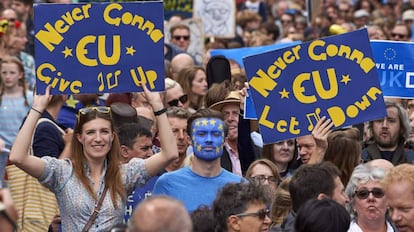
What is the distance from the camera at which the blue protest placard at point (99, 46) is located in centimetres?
966

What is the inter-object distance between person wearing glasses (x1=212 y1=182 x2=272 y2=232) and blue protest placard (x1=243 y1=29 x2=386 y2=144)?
212 centimetres

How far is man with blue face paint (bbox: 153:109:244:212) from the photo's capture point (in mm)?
9141

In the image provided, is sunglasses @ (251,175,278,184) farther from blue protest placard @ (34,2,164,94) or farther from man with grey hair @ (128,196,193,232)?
man with grey hair @ (128,196,193,232)

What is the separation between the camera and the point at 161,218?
217 inches

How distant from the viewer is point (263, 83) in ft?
34.2

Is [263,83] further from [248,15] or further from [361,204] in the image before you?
[248,15]

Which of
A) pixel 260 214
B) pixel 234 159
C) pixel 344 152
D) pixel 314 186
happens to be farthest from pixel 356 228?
pixel 234 159

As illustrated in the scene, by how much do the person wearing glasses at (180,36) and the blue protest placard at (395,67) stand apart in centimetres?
609

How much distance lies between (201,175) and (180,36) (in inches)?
350

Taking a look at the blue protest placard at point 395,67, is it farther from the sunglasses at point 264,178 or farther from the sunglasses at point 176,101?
the sunglasses at point 264,178

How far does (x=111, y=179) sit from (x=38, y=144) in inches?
89.9

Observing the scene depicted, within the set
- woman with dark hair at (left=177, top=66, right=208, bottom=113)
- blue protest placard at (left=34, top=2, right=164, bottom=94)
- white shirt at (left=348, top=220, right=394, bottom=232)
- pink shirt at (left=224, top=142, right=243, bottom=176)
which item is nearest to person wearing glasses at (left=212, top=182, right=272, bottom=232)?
white shirt at (left=348, top=220, right=394, bottom=232)

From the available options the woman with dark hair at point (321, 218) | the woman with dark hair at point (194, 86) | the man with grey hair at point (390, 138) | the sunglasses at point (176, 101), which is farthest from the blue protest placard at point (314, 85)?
the woman with dark hair at point (194, 86)

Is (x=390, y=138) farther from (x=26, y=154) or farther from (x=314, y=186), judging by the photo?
(x=26, y=154)
